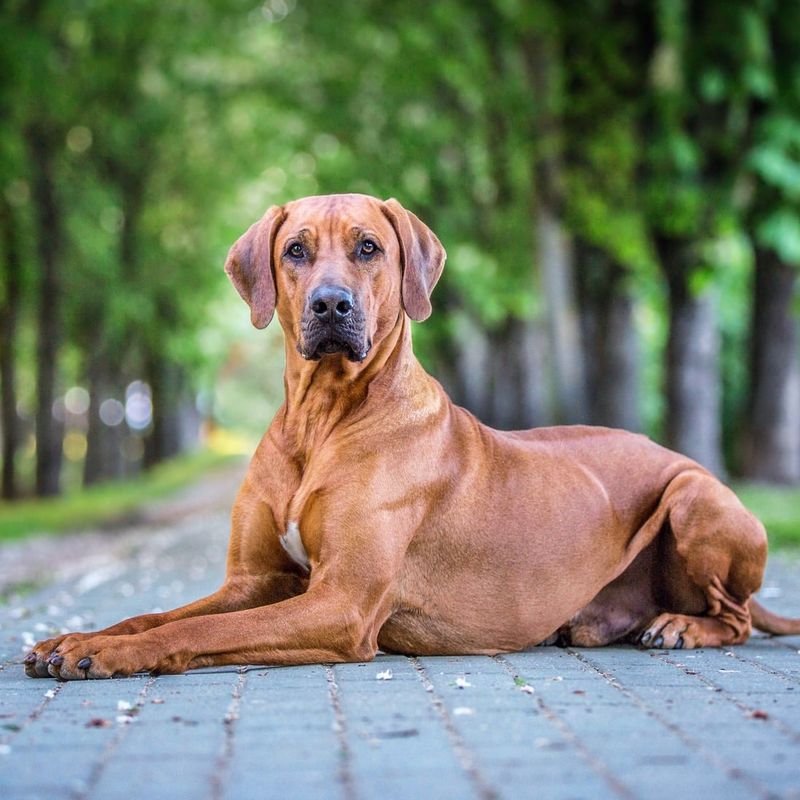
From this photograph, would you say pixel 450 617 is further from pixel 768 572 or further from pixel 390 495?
pixel 768 572

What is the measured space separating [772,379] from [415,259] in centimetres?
1432

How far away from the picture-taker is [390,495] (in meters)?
5.15

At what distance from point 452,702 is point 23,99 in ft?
53.7

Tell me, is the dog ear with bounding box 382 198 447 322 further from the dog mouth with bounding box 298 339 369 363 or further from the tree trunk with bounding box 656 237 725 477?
the tree trunk with bounding box 656 237 725 477

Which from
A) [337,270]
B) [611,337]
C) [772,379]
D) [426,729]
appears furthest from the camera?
[772,379]

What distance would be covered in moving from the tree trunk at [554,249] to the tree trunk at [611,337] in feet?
1.92

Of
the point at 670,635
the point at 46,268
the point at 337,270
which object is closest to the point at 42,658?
the point at 337,270

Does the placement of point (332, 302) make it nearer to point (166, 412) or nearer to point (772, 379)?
point (772, 379)

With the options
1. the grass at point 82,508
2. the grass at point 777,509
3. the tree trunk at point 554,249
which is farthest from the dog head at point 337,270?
the tree trunk at point 554,249

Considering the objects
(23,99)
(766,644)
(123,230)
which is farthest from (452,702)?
(123,230)

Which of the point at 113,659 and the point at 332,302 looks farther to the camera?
the point at 332,302

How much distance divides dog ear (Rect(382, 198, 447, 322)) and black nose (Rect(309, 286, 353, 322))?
420mm

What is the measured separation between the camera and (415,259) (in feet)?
17.9

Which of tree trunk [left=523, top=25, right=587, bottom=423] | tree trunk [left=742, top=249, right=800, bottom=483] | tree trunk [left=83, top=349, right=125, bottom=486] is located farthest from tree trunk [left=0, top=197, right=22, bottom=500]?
tree trunk [left=742, top=249, right=800, bottom=483]
